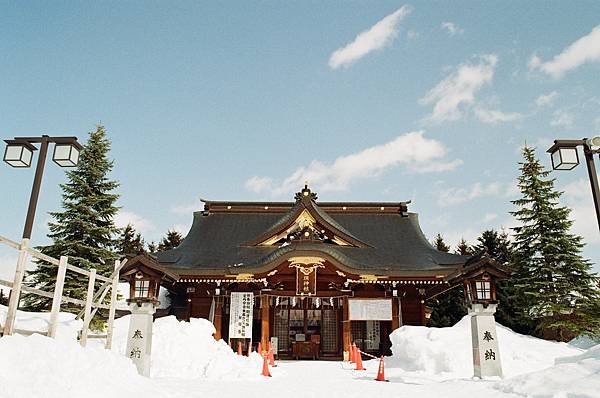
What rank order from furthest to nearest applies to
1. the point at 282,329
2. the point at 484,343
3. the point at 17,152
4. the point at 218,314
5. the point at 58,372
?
the point at 282,329, the point at 218,314, the point at 484,343, the point at 17,152, the point at 58,372

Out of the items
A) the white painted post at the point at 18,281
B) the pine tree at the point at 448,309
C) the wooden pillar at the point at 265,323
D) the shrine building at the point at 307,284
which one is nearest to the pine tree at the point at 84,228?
the shrine building at the point at 307,284

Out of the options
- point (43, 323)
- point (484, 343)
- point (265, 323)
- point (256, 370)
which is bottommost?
point (256, 370)

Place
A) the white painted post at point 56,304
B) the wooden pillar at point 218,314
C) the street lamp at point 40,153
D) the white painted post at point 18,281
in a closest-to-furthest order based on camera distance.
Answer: the white painted post at point 18,281 < the white painted post at point 56,304 < the street lamp at point 40,153 < the wooden pillar at point 218,314

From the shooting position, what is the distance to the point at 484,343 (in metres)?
11.2

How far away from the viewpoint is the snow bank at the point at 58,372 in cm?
581

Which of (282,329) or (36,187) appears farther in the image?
(282,329)

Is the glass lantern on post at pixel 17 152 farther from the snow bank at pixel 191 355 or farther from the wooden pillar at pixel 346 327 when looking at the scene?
the wooden pillar at pixel 346 327

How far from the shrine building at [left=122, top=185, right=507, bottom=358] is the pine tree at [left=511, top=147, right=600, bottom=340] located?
4.63m

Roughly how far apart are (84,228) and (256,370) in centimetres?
1248

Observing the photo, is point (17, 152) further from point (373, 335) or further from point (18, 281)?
point (373, 335)

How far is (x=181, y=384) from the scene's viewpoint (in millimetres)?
10336

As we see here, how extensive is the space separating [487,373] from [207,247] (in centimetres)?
1459

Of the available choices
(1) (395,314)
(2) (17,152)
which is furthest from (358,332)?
(2) (17,152)

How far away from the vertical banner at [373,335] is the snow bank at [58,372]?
13.5 meters
